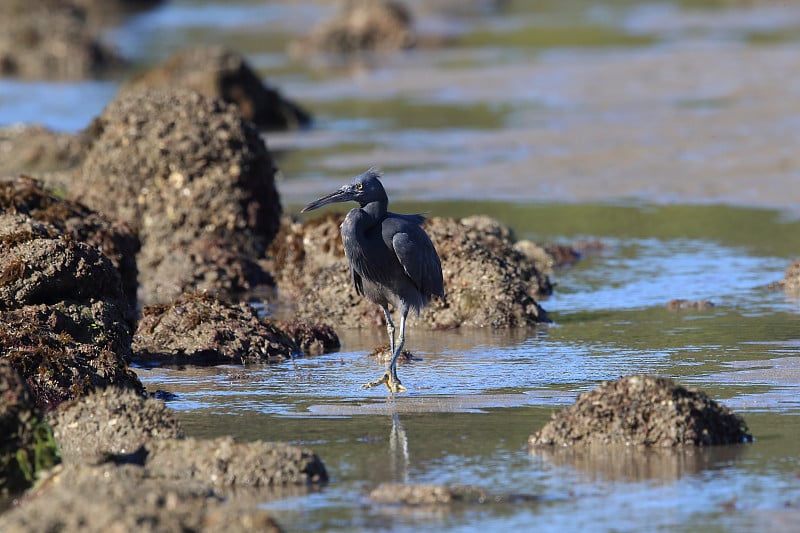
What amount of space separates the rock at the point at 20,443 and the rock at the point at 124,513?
95 centimetres

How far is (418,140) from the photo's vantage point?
2416cm

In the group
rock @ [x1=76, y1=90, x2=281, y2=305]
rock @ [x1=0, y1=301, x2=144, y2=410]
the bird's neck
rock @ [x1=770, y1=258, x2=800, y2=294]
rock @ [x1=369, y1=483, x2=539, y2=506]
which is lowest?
rock @ [x1=369, y1=483, x2=539, y2=506]

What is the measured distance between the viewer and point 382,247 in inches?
399

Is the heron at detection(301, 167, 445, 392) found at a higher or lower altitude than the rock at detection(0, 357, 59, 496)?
higher

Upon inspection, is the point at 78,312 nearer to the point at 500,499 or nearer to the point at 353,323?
the point at 353,323

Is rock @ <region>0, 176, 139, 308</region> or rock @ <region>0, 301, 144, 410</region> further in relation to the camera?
rock @ <region>0, 176, 139, 308</region>

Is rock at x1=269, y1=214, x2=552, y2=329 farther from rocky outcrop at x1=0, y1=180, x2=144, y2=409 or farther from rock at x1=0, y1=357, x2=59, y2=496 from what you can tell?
rock at x1=0, y1=357, x2=59, y2=496

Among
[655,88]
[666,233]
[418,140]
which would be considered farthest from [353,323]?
[655,88]

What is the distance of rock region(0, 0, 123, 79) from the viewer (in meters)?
37.1

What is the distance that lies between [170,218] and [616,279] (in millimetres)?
4683

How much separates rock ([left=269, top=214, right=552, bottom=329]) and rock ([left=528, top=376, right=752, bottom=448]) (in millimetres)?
3890

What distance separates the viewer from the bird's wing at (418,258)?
33.1ft

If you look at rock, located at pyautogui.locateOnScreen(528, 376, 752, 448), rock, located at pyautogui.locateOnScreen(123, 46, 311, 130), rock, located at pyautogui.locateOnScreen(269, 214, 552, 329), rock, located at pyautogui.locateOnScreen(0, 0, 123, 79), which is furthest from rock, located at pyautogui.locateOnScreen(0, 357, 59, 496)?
rock, located at pyautogui.locateOnScreen(0, 0, 123, 79)

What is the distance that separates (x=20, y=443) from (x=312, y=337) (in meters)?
4.18
